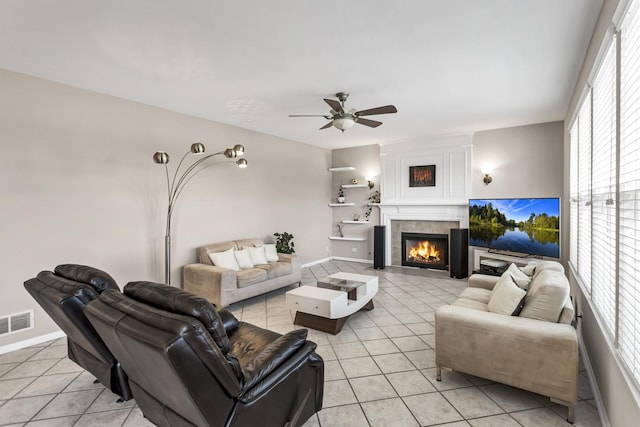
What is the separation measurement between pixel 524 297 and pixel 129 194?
456cm

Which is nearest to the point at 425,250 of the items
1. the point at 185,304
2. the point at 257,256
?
the point at 257,256

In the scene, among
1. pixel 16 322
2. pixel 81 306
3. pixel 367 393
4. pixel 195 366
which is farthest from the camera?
pixel 16 322

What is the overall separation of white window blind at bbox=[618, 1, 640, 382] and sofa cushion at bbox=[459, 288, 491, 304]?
5.05 ft

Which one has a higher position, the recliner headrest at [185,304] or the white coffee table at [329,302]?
the recliner headrest at [185,304]

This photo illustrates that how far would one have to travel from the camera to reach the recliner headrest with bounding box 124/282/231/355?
154cm

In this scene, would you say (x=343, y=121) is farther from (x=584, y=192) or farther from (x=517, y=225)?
Result: (x=517, y=225)

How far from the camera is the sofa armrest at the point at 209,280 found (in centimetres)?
418

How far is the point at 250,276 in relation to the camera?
4.50 meters

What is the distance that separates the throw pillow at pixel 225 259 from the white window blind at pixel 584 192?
421 cm

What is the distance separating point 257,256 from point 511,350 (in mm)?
3829

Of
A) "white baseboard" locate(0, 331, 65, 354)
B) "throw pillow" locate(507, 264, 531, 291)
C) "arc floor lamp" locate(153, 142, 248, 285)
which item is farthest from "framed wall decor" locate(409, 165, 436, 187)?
"white baseboard" locate(0, 331, 65, 354)

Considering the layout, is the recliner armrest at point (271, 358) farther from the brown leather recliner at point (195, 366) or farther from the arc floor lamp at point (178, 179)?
the arc floor lamp at point (178, 179)

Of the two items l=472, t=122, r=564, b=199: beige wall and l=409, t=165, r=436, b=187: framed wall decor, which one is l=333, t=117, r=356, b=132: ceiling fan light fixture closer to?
l=409, t=165, r=436, b=187: framed wall decor

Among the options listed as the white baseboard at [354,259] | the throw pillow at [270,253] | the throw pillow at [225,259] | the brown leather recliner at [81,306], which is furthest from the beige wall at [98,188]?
the white baseboard at [354,259]
